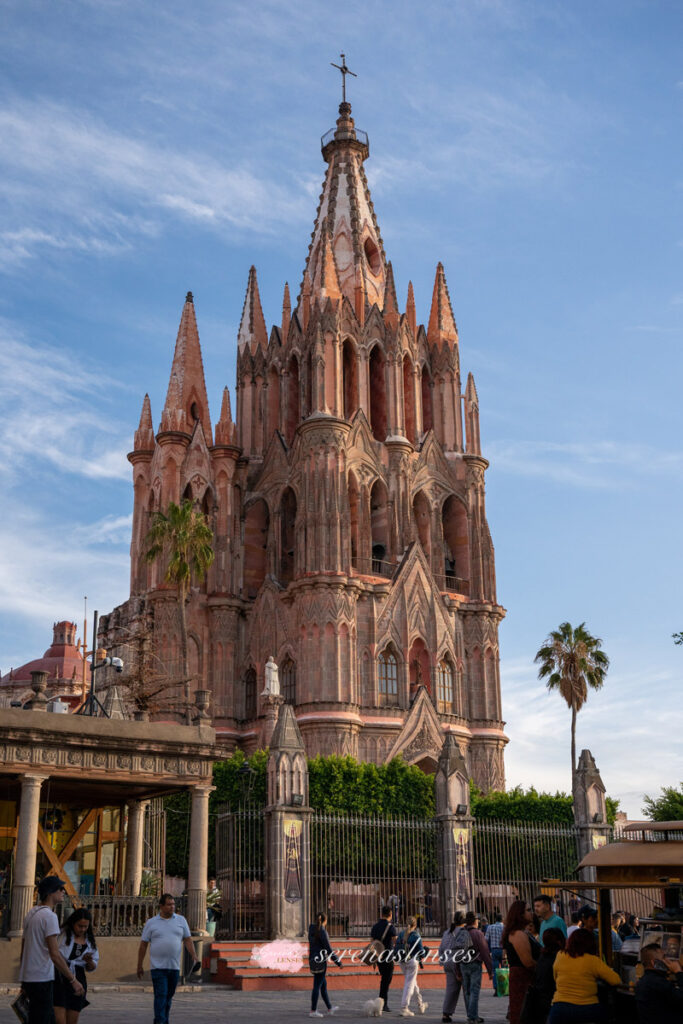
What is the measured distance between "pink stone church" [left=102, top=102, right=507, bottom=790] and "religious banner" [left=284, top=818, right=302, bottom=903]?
1864 cm

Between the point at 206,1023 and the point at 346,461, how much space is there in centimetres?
3536

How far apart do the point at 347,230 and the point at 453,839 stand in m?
35.9

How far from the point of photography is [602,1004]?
8.76 metres

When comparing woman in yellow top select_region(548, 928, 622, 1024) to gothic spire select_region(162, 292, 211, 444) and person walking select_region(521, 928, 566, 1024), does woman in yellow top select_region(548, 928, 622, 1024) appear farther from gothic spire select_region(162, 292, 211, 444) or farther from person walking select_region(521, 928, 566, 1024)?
gothic spire select_region(162, 292, 211, 444)

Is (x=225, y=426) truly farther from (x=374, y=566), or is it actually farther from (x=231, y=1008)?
(x=231, y=1008)

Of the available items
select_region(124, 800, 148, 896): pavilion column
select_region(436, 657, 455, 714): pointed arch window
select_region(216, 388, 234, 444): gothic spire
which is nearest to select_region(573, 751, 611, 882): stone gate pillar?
select_region(124, 800, 148, 896): pavilion column

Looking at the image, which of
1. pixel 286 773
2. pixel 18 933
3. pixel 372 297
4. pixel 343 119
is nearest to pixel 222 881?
pixel 286 773

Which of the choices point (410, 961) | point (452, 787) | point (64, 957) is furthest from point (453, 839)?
point (64, 957)

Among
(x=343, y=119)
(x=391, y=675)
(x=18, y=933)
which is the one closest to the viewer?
(x=18, y=933)

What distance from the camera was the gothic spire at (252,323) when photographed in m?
56.9

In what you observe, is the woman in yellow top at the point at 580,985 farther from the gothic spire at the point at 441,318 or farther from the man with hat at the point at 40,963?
the gothic spire at the point at 441,318

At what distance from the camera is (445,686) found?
160 ft

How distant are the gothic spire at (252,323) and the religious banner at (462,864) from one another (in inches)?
1312

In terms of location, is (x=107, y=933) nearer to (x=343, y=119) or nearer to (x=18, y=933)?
(x=18, y=933)
